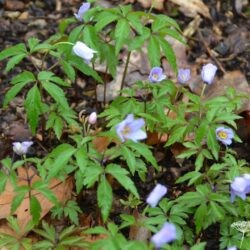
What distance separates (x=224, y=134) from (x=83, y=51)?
81cm

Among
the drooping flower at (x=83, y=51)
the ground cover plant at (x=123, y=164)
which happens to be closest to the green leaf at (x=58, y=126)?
the ground cover plant at (x=123, y=164)

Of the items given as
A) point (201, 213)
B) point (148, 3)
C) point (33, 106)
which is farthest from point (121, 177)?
point (148, 3)

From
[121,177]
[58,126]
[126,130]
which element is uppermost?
[126,130]

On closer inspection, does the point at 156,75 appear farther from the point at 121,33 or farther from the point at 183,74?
the point at 121,33

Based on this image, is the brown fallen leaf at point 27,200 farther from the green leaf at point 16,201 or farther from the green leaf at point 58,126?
the green leaf at point 16,201

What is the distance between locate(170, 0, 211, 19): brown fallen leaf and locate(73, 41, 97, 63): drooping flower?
1726 mm

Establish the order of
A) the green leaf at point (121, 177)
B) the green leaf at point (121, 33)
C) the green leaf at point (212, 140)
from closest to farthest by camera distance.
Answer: the green leaf at point (121, 177) < the green leaf at point (212, 140) < the green leaf at point (121, 33)

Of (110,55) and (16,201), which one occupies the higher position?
(110,55)

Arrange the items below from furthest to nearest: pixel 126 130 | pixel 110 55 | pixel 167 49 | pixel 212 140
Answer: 1. pixel 110 55
2. pixel 167 49
3. pixel 212 140
4. pixel 126 130

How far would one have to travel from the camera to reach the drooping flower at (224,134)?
9.92ft

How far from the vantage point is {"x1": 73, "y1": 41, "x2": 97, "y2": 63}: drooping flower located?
3.08 m

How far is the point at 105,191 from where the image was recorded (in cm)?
278

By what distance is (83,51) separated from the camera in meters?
3.08

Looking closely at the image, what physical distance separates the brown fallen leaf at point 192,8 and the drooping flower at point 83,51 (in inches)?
67.9
